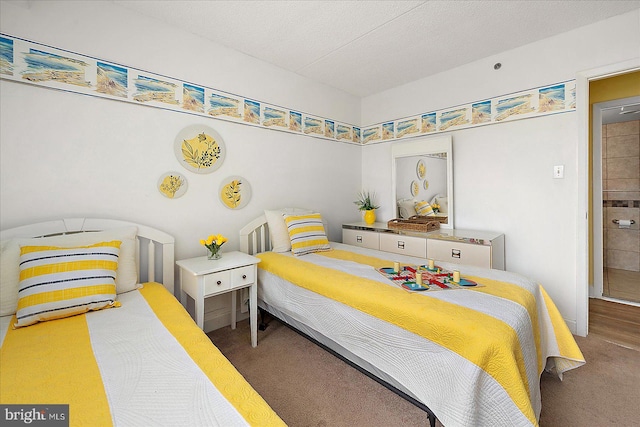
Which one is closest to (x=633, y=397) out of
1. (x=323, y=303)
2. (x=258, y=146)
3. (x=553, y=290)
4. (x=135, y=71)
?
(x=553, y=290)

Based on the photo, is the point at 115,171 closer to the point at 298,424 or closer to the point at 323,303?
the point at 323,303

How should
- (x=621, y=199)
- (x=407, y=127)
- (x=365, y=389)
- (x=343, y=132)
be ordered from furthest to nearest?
(x=621, y=199), (x=343, y=132), (x=407, y=127), (x=365, y=389)

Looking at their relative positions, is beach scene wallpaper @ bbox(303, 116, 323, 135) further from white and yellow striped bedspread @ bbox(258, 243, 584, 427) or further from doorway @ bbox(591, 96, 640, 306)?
doorway @ bbox(591, 96, 640, 306)

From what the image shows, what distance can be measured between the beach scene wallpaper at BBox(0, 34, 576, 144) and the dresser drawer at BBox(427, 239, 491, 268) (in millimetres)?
1344

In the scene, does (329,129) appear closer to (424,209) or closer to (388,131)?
(388,131)

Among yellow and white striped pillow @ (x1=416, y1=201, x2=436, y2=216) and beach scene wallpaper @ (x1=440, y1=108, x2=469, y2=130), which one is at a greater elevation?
beach scene wallpaper @ (x1=440, y1=108, x2=469, y2=130)

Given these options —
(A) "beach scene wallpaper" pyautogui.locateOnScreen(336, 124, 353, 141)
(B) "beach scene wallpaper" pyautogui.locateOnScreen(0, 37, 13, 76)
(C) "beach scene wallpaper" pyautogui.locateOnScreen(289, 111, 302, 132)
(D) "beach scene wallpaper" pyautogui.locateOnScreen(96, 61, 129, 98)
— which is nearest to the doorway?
(A) "beach scene wallpaper" pyautogui.locateOnScreen(336, 124, 353, 141)

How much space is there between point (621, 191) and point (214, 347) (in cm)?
566

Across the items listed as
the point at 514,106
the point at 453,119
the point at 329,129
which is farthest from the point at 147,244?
the point at 514,106

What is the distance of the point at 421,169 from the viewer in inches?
134

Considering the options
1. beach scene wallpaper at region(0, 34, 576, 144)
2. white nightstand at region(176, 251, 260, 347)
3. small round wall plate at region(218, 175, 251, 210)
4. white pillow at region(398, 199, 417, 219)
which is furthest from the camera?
white pillow at region(398, 199, 417, 219)

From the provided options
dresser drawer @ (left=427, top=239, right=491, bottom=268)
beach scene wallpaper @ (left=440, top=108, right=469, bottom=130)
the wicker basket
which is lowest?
dresser drawer @ (left=427, top=239, right=491, bottom=268)

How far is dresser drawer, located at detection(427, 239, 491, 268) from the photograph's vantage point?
2.49 metres

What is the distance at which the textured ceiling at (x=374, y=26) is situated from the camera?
206 cm
